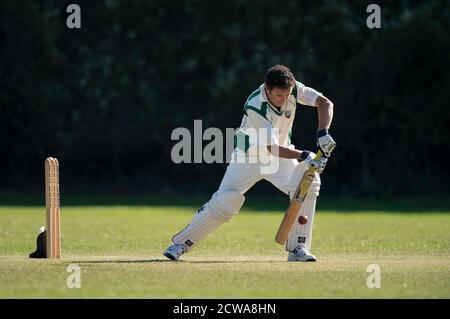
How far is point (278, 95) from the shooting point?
803 cm

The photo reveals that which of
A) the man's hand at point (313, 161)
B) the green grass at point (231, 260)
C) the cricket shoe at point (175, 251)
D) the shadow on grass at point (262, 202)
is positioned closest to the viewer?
the green grass at point (231, 260)

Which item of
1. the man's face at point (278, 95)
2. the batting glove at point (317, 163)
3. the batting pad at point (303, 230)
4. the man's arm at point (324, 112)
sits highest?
the man's face at point (278, 95)

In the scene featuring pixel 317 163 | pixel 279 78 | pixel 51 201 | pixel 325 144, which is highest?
pixel 279 78

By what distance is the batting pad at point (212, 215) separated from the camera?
26.7 ft

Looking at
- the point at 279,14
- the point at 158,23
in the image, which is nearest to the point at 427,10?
the point at 279,14

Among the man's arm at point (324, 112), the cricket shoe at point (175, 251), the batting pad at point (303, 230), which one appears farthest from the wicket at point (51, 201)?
the man's arm at point (324, 112)

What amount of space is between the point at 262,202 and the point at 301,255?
32.5ft

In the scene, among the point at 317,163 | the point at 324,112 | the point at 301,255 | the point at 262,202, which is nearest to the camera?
the point at 317,163

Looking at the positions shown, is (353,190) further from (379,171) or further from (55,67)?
(55,67)

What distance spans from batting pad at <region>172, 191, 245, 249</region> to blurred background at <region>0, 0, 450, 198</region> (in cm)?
1049

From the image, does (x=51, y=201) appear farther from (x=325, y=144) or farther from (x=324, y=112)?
(x=324, y=112)

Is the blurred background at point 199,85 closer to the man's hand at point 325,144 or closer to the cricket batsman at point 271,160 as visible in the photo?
the cricket batsman at point 271,160

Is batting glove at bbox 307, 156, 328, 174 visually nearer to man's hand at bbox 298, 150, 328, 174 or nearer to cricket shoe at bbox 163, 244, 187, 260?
man's hand at bbox 298, 150, 328, 174

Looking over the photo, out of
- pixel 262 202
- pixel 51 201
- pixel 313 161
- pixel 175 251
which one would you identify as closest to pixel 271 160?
pixel 313 161
